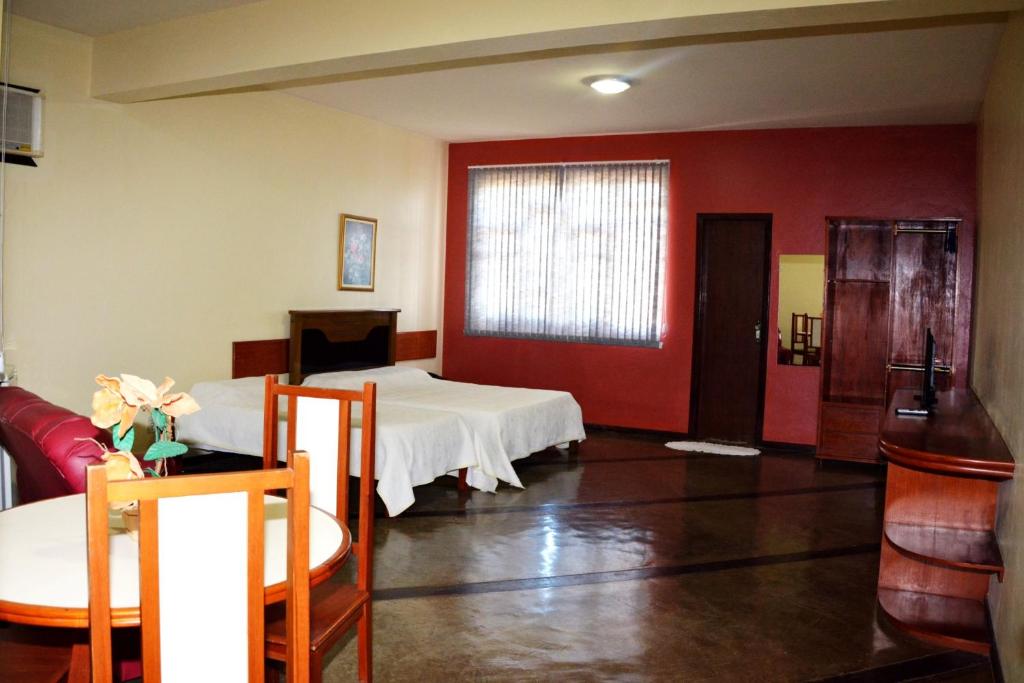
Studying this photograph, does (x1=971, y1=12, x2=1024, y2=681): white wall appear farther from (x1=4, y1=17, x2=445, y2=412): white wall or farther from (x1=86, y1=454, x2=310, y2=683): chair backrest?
(x1=4, y1=17, x2=445, y2=412): white wall

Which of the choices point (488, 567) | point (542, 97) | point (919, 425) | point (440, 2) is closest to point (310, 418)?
point (488, 567)

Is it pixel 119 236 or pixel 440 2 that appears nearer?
pixel 440 2

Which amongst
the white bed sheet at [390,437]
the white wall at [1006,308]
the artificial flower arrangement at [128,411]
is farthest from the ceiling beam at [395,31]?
the artificial flower arrangement at [128,411]

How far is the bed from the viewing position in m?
4.67

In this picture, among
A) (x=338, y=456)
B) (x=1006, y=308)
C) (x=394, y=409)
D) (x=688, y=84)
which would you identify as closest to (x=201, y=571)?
(x=338, y=456)

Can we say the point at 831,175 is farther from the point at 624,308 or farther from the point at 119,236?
the point at 119,236

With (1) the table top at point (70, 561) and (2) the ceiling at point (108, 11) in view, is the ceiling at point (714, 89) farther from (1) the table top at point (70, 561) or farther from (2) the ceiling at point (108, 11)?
(1) the table top at point (70, 561)

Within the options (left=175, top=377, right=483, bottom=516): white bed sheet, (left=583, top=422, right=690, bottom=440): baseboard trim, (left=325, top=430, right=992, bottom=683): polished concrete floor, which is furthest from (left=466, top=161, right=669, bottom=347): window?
(left=175, top=377, right=483, bottom=516): white bed sheet

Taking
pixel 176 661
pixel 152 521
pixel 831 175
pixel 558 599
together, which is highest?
pixel 831 175

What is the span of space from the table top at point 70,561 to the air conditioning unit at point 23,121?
304cm

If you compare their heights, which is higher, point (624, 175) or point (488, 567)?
point (624, 175)

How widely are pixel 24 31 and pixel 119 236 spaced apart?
49.1 inches

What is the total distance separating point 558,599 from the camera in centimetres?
349

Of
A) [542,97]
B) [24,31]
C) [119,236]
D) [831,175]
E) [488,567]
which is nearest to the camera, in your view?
[488,567]
